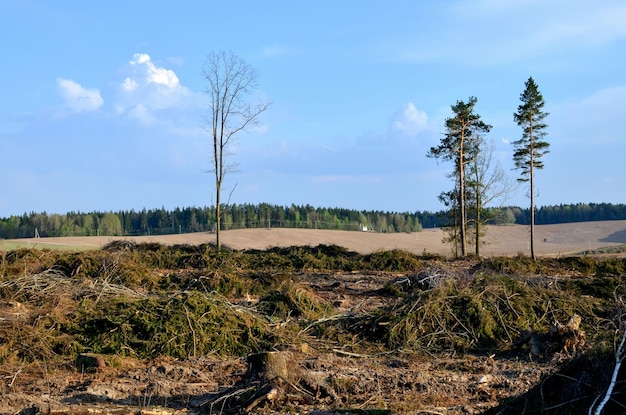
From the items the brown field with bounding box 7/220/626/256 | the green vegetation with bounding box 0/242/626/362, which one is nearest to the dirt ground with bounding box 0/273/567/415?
the green vegetation with bounding box 0/242/626/362

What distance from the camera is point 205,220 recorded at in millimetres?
85250

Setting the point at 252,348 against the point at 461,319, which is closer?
the point at 252,348

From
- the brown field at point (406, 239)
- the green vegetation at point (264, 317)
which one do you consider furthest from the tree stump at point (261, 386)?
the brown field at point (406, 239)

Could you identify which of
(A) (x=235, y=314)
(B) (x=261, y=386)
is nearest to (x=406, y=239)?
(A) (x=235, y=314)

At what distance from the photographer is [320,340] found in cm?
1080

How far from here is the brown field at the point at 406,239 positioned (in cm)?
5119

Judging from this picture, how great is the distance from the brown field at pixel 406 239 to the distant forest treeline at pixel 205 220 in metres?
5.18

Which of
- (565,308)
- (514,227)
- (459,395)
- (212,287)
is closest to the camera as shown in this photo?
(459,395)

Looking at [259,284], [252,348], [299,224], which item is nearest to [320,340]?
[252,348]

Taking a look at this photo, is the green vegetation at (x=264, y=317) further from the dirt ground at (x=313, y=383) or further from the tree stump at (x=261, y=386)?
the tree stump at (x=261, y=386)

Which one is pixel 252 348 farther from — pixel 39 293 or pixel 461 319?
pixel 39 293

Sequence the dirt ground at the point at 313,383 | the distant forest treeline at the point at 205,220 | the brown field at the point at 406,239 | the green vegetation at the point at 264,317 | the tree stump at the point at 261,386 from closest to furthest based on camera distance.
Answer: the tree stump at the point at 261,386
the dirt ground at the point at 313,383
the green vegetation at the point at 264,317
the brown field at the point at 406,239
the distant forest treeline at the point at 205,220

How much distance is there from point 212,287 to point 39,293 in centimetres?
391

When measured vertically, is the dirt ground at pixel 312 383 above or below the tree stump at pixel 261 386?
below
